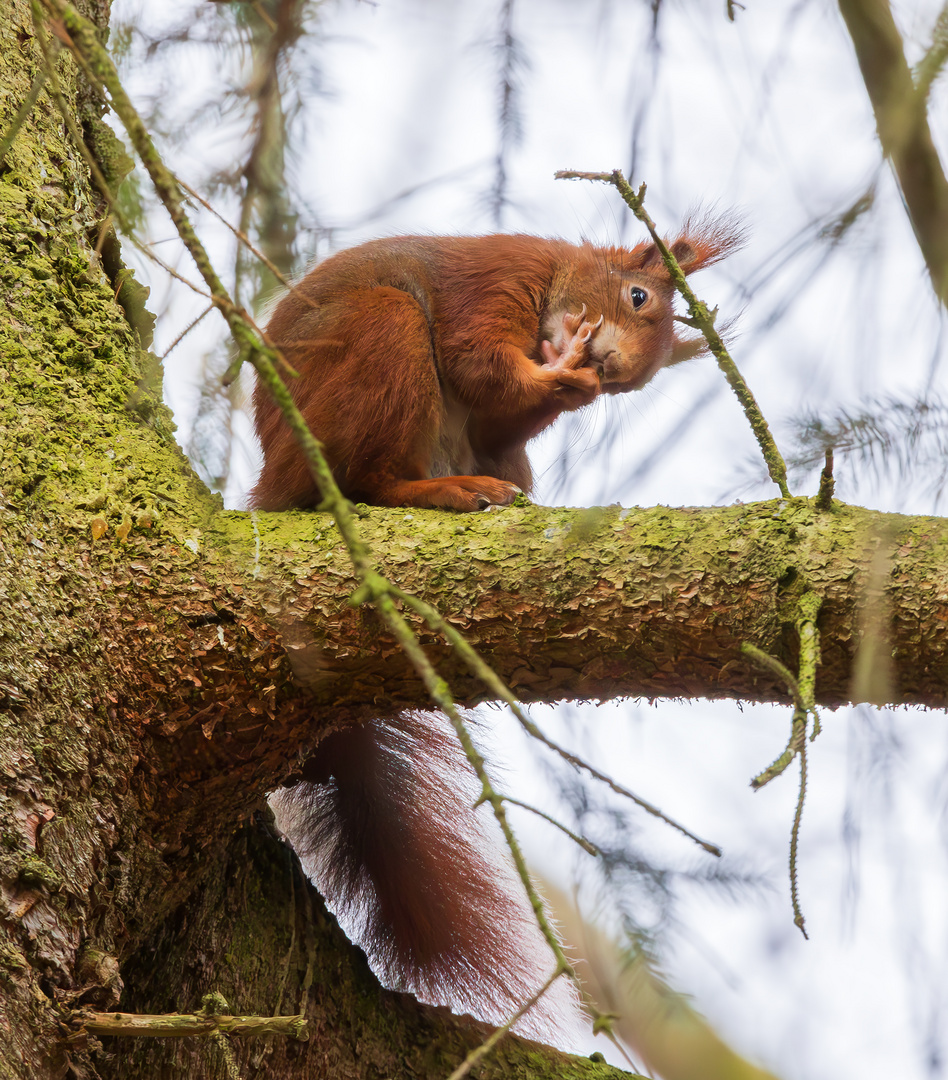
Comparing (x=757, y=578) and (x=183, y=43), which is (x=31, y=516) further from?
(x=757, y=578)

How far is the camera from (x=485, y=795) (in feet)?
1.62

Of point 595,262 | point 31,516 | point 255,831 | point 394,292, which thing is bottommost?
point 255,831

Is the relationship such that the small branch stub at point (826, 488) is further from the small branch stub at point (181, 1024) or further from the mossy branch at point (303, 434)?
the small branch stub at point (181, 1024)

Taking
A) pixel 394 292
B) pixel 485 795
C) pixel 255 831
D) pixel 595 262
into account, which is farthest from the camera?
pixel 595 262

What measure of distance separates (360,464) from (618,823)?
0.75 metres

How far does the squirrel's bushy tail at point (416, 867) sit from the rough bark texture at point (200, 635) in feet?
0.58

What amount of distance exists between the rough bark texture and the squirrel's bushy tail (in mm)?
176

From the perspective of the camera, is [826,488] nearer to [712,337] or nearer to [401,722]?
[712,337]

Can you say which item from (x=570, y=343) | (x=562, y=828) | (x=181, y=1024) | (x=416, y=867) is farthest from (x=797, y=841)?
(x=570, y=343)

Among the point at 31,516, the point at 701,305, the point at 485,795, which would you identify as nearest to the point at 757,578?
the point at 701,305

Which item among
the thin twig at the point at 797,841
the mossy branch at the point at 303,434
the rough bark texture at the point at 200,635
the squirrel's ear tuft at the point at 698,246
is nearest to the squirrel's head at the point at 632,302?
the squirrel's ear tuft at the point at 698,246

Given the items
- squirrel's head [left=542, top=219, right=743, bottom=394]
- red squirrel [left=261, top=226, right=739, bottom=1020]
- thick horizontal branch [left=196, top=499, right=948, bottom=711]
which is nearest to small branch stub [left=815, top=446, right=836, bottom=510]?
thick horizontal branch [left=196, top=499, right=948, bottom=711]

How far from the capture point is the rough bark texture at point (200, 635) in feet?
3.37

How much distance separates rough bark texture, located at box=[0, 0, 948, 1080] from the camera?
1.03 m
